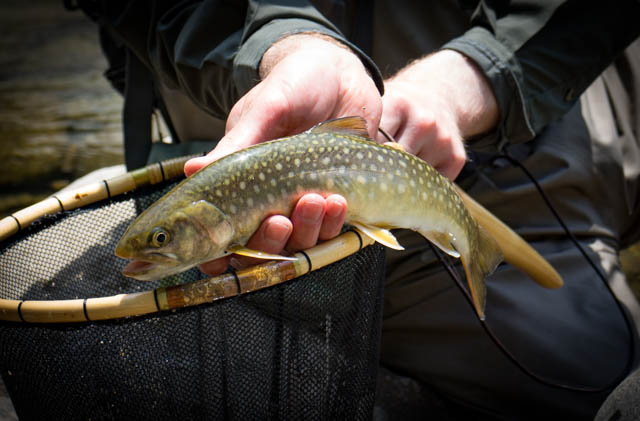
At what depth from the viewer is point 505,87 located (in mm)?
1556

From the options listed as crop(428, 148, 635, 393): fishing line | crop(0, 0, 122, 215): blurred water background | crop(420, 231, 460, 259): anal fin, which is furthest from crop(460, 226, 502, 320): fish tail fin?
crop(0, 0, 122, 215): blurred water background

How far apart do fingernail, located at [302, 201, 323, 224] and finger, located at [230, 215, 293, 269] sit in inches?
1.2

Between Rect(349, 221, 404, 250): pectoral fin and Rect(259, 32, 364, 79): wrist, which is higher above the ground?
Rect(259, 32, 364, 79): wrist

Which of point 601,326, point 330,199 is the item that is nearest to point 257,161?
point 330,199

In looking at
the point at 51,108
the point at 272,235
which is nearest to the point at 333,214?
the point at 272,235

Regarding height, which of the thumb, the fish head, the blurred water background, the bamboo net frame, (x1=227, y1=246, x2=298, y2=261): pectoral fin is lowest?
the blurred water background

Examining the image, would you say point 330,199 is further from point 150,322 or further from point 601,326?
point 601,326

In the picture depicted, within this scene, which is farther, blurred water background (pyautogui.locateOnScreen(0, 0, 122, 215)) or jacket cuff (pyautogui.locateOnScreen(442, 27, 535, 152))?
blurred water background (pyautogui.locateOnScreen(0, 0, 122, 215))

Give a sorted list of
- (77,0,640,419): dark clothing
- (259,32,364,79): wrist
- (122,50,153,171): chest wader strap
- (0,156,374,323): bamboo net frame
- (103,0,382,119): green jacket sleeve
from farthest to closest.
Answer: (122,50,153,171): chest wader strap, (77,0,640,419): dark clothing, (103,0,382,119): green jacket sleeve, (259,32,364,79): wrist, (0,156,374,323): bamboo net frame

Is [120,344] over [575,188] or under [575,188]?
over

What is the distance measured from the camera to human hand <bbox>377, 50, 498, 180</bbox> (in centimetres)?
129

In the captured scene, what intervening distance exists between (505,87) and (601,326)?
0.72m

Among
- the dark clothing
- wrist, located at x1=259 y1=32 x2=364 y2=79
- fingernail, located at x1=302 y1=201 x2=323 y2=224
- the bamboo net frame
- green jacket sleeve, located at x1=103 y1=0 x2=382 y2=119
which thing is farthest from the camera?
the dark clothing

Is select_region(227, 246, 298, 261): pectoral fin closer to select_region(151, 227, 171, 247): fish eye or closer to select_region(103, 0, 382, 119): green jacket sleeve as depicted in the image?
select_region(151, 227, 171, 247): fish eye
